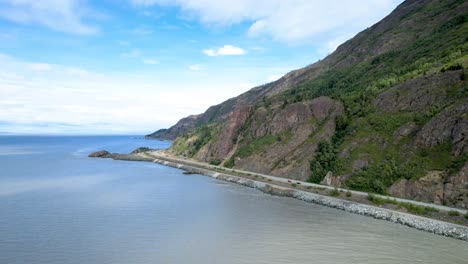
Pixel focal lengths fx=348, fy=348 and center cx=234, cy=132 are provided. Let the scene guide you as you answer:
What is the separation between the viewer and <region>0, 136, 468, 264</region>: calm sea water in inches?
1119

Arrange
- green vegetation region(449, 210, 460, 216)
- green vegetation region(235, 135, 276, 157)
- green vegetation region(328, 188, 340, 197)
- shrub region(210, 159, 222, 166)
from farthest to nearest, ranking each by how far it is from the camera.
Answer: shrub region(210, 159, 222, 166)
green vegetation region(235, 135, 276, 157)
green vegetation region(328, 188, 340, 197)
green vegetation region(449, 210, 460, 216)

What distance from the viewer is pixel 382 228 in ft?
120

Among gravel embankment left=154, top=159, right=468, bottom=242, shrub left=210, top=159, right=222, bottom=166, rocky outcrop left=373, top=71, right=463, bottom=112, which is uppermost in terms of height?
rocky outcrop left=373, top=71, right=463, bottom=112

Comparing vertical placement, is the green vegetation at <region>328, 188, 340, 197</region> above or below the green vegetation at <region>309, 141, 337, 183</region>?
below

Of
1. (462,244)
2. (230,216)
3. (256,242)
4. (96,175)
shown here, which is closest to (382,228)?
(462,244)

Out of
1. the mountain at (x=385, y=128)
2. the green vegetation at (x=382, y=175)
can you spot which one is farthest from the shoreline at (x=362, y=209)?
the mountain at (x=385, y=128)

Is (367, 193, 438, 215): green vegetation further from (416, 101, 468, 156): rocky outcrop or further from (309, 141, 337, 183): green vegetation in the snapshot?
(309, 141, 337, 183): green vegetation

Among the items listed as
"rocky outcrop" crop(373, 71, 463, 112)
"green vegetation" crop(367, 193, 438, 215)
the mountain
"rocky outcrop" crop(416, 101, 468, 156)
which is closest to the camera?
"green vegetation" crop(367, 193, 438, 215)

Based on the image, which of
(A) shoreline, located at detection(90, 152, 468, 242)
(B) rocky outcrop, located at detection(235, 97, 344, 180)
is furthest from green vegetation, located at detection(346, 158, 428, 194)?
(B) rocky outcrop, located at detection(235, 97, 344, 180)

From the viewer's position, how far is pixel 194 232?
3519 cm

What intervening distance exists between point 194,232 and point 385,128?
37.9 meters

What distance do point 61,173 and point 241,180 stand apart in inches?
1728

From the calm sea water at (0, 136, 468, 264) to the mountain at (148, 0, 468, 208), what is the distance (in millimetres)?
10572

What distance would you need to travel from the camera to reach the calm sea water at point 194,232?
28422mm
